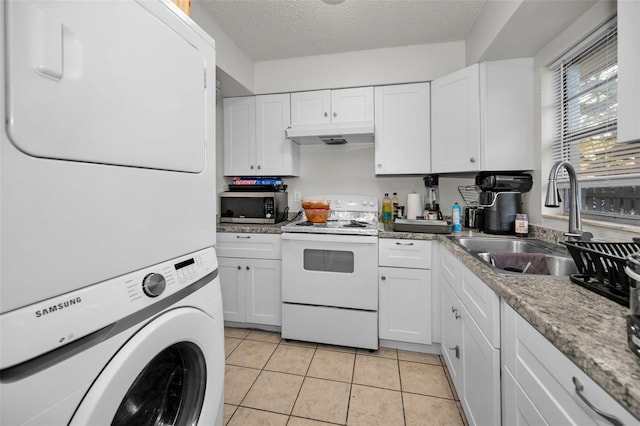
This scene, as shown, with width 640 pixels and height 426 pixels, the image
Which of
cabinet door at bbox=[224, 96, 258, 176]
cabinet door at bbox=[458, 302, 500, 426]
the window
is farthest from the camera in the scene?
cabinet door at bbox=[224, 96, 258, 176]

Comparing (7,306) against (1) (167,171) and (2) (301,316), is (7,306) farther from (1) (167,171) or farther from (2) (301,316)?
(2) (301,316)

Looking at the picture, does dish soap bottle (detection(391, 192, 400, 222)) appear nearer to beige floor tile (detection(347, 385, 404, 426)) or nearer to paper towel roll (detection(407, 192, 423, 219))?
paper towel roll (detection(407, 192, 423, 219))

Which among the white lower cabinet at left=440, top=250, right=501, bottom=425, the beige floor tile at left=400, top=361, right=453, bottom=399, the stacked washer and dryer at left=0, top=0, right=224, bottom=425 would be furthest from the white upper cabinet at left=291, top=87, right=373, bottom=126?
the beige floor tile at left=400, top=361, right=453, bottom=399

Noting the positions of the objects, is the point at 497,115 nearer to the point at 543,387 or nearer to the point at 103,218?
the point at 543,387

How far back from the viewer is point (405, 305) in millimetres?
2023

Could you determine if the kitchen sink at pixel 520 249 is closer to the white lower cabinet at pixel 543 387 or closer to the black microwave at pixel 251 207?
the white lower cabinet at pixel 543 387

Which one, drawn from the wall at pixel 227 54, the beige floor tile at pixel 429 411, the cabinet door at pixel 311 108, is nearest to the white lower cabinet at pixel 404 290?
the beige floor tile at pixel 429 411

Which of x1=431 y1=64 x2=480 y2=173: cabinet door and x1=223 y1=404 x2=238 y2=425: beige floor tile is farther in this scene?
x1=431 y1=64 x2=480 y2=173: cabinet door

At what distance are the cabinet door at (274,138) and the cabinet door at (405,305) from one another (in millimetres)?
1368

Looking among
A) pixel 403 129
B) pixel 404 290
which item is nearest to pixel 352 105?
pixel 403 129

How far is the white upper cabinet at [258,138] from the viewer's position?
2.67 metres

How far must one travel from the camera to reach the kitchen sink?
Answer: 4.34 feet

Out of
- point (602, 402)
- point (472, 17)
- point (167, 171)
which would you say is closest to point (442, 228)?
point (602, 402)

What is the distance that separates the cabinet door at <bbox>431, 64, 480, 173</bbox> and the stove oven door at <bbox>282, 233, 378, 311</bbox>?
913mm
